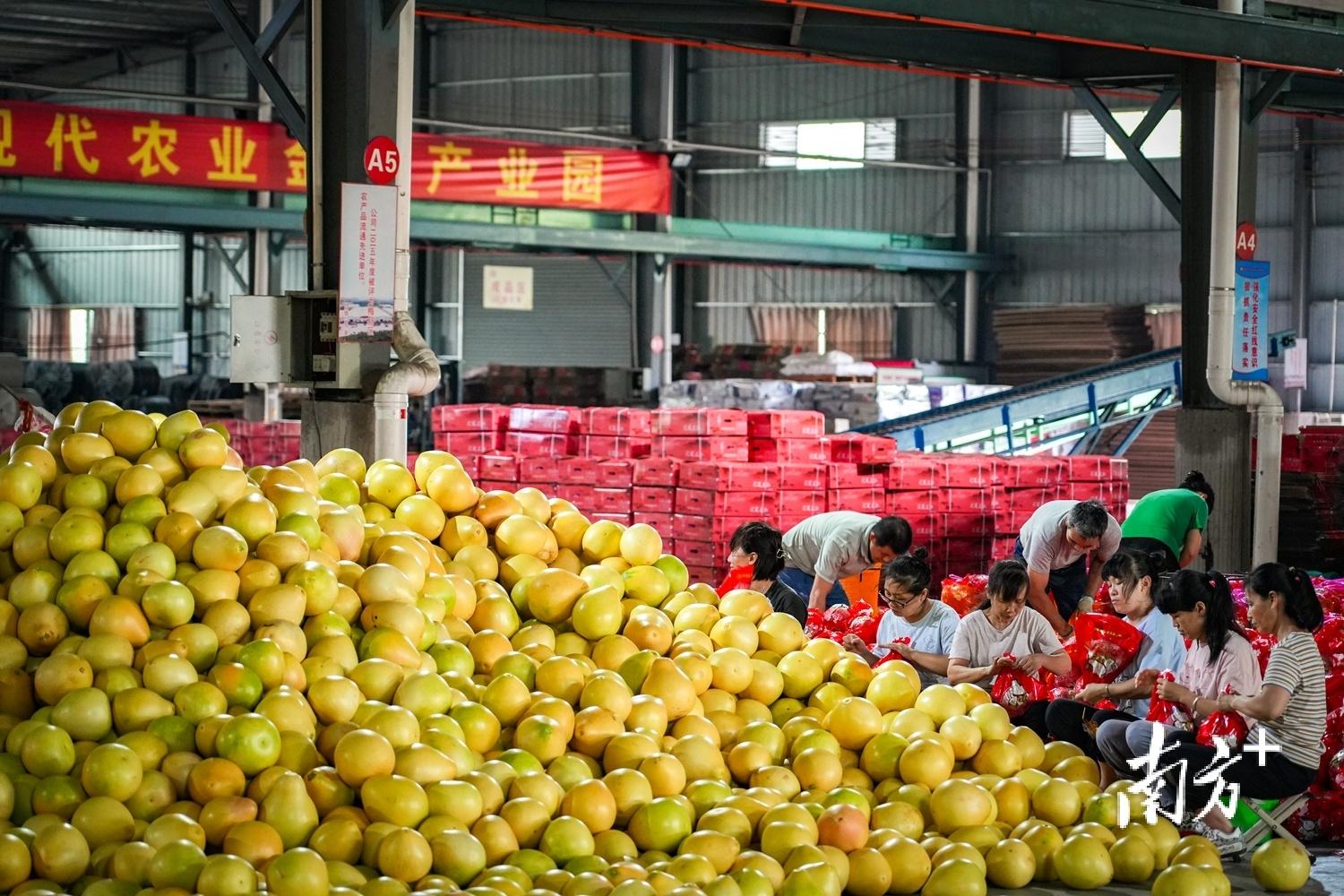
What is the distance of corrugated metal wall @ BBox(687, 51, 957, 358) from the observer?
26953mm

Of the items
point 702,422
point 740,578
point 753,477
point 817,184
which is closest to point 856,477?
point 753,477

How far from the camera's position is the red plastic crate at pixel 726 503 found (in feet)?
38.9

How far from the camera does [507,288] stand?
81.4 ft

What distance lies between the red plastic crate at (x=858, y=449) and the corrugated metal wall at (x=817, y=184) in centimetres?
1447

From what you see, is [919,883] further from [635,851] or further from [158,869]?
[158,869]

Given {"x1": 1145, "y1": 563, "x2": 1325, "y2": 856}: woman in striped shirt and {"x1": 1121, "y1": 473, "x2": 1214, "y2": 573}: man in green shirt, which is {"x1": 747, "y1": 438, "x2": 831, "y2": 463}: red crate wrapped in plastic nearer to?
{"x1": 1121, "y1": 473, "x2": 1214, "y2": 573}: man in green shirt

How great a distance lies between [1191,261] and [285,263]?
20359mm

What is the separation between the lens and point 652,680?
448cm

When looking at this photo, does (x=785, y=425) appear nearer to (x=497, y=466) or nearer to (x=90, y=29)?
(x=497, y=466)

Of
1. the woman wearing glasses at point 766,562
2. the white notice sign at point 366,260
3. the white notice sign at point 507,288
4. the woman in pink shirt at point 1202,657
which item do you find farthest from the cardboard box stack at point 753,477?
the white notice sign at point 507,288

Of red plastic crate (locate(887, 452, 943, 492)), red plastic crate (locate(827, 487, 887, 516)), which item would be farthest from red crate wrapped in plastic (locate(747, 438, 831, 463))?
red plastic crate (locate(887, 452, 943, 492))

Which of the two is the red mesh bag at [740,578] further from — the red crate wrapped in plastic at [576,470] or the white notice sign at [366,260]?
the red crate wrapped in plastic at [576,470]

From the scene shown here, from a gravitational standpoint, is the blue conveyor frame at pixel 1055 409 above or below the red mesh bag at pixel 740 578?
above

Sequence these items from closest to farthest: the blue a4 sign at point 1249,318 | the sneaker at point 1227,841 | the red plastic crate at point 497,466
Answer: the sneaker at point 1227,841, the blue a4 sign at point 1249,318, the red plastic crate at point 497,466
